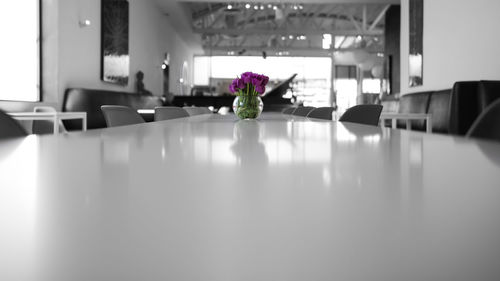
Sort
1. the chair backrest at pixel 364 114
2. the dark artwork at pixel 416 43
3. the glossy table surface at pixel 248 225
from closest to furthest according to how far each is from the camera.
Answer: the glossy table surface at pixel 248 225
the chair backrest at pixel 364 114
the dark artwork at pixel 416 43

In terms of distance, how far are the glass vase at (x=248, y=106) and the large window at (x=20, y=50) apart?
3.43 m

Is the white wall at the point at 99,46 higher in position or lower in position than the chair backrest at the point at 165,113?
higher

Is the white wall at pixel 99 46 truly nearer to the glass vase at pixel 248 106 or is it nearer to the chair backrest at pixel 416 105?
the glass vase at pixel 248 106

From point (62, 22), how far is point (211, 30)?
26.4ft

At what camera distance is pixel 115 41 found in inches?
Result: 308

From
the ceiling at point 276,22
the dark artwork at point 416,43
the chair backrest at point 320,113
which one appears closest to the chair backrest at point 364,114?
the chair backrest at point 320,113

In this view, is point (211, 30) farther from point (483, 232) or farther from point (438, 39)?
point (483, 232)

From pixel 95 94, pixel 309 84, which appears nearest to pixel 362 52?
pixel 309 84

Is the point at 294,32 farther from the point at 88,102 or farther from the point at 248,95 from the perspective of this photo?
the point at 248,95

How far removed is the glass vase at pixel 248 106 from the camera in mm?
2793

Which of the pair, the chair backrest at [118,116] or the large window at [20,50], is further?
the large window at [20,50]

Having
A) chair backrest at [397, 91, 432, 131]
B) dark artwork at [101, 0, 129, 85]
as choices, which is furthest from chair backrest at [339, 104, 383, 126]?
dark artwork at [101, 0, 129, 85]

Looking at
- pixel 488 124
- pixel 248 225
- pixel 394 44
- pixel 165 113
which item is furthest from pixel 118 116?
pixel 394 44

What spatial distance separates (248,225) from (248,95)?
278cm
